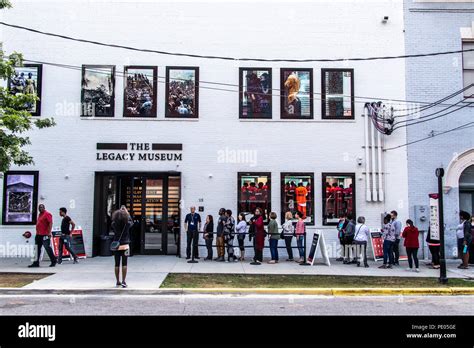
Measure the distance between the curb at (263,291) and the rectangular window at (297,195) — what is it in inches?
249

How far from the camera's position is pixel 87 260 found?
15.7 meters

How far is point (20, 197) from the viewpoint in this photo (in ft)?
54.2

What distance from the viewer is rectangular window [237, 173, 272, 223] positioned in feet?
55.6

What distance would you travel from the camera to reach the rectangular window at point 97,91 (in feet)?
55.8

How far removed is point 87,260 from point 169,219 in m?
3.15

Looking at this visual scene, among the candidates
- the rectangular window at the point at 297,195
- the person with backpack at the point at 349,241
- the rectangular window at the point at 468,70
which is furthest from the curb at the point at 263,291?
the rectangular window at the point at 468,70

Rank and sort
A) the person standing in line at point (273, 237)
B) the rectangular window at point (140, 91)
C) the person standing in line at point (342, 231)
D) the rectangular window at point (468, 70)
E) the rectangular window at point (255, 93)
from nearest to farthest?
the person standing in line at point (273, 237) < the person standing in line at point (342, 231) < the rectangular window at point (140, 91) < the rectangular window at point (255, 93) < the rectangular window at point (468, 70)

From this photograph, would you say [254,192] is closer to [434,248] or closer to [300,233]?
[300,233]

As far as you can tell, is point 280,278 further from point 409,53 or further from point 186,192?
point 409,53

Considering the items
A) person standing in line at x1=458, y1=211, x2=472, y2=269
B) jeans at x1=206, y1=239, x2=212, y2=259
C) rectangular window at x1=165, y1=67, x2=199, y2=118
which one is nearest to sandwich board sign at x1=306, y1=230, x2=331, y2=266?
jeans at x1=206, y1=239, x2=212, y2=259

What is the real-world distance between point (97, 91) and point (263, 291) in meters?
10.3

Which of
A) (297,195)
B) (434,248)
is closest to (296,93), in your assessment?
(297,195)

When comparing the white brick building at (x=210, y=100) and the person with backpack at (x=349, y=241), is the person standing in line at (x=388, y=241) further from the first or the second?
the white brick building at (x=210, y=100)
